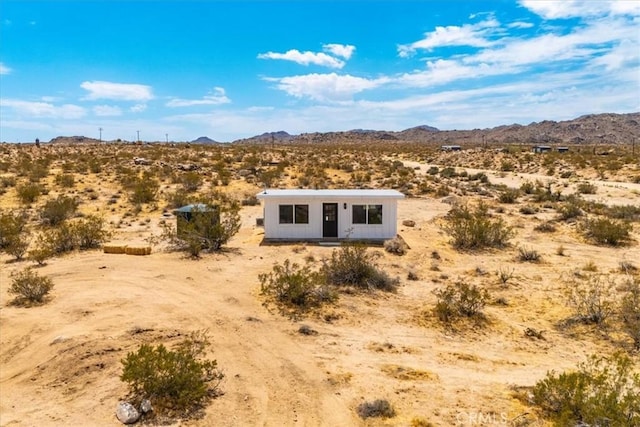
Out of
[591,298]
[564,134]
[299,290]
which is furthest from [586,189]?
[564,134]

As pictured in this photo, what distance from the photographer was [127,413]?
857 cm

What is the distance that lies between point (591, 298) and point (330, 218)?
440 inches

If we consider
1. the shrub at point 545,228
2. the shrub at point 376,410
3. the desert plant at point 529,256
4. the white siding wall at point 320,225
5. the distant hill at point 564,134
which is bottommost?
the shrub at point 376,410

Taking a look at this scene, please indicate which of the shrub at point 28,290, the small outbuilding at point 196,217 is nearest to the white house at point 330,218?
the small outbuilding at point 196,217

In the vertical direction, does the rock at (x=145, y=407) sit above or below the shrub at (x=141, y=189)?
below

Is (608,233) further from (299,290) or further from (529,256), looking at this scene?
(299,290)

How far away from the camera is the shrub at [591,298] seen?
42.2 ft

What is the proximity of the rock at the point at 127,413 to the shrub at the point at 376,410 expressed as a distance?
3949mm

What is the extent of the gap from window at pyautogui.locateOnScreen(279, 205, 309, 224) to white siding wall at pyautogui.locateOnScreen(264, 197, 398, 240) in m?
0.15

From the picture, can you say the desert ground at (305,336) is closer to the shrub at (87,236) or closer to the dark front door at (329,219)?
the shrub at (87,236)

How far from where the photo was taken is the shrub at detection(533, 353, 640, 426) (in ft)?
24.1

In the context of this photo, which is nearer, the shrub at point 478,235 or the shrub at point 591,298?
the shrub at point 591,298

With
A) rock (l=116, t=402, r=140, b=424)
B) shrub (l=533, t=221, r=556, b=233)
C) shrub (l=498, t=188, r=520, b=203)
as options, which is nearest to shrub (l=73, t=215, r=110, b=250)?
rock (l=116, t=402, r=140, b=424)

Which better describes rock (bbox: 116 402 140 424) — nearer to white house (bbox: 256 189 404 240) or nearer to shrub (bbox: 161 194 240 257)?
shrub (bbox: 161 194 240 257)
